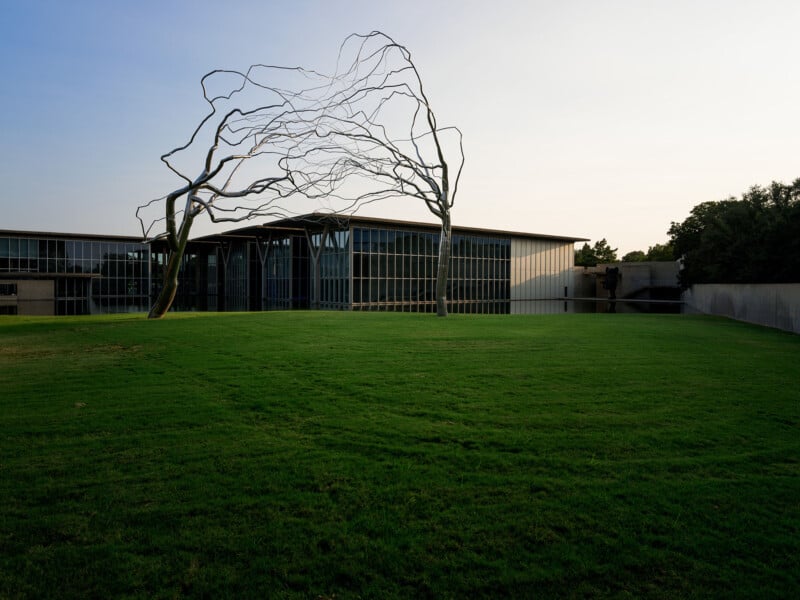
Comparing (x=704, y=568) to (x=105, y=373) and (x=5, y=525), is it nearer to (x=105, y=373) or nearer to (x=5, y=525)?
(x=5, y=525)

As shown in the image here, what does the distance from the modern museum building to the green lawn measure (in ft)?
115

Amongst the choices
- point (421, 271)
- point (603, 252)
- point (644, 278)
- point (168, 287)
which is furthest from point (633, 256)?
point (168, 287)

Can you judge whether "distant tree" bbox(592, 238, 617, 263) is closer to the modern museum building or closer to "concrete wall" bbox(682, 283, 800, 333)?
the modern museum building

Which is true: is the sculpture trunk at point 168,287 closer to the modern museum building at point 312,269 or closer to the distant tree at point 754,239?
the modern museum building at point 312,269

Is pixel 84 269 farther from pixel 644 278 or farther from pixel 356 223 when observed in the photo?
pixel 644 278

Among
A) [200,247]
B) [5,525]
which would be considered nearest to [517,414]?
[5,525]

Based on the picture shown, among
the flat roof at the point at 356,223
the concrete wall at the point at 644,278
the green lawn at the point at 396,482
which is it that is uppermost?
the flat roof at the point at 356,223

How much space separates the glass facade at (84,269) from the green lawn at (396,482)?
1955 inches

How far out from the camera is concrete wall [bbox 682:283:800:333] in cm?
2178

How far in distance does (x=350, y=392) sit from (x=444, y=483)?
3643 mm

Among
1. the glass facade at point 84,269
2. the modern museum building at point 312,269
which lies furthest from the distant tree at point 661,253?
the glass facade at point 84,269

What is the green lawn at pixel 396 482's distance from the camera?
12.5 ft

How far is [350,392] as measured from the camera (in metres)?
8.66

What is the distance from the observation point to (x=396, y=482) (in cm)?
523
